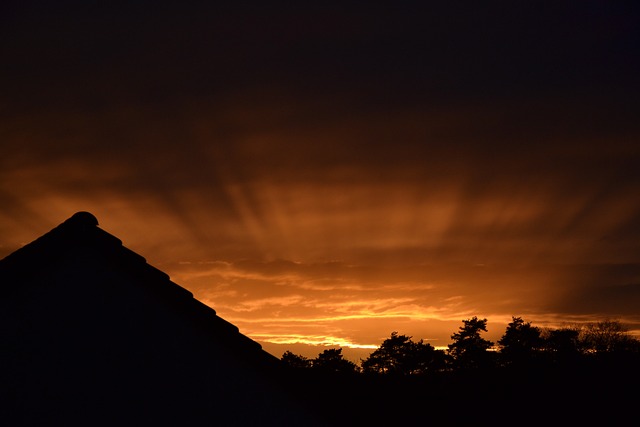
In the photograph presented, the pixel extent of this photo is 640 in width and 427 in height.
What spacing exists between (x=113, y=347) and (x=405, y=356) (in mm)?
22258

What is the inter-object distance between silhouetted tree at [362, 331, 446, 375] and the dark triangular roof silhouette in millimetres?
19168

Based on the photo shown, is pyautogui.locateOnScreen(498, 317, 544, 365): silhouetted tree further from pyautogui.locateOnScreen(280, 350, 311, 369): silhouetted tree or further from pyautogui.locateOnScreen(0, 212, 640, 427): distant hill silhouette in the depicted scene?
pyautogui.locateOnScreen(0, 212, 640, 427): distant hill silhouette

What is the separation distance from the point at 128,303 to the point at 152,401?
182cm

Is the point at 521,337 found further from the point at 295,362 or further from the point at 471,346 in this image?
the point at 295,362

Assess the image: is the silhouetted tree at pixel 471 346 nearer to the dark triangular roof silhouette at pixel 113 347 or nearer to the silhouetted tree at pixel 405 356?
the silhouetted tree at pixel 405 356

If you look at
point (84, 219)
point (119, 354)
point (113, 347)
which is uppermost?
point (84, 219)

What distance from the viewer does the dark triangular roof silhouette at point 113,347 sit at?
9.66 metres

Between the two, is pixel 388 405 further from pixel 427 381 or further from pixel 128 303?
pixel 128 303

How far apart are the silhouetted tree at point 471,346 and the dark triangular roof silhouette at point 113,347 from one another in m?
25.0

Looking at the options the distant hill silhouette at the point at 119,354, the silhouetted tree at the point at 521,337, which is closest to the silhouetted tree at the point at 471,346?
the silhouetted tree at the point at 521,337

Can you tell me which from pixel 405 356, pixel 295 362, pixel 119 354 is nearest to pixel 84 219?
pixel 119 354

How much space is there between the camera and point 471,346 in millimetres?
37812

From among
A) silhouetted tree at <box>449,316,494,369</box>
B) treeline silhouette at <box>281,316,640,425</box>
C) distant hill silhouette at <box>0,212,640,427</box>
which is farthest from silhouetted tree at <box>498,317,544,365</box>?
distant hill silhouette at <box>0,212,640,427</box>

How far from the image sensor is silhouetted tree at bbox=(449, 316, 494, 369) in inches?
1374
